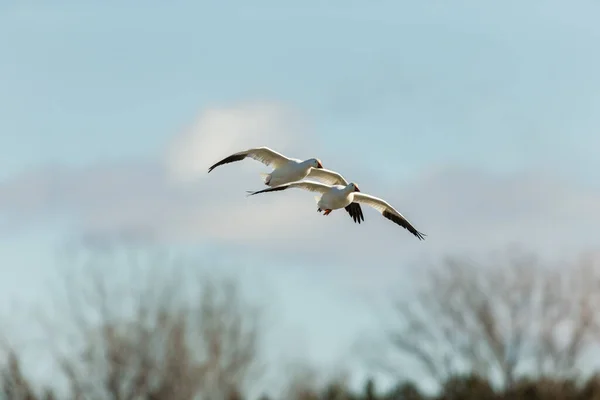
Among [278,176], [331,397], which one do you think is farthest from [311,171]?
[331,397]

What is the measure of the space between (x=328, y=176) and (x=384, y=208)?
127cm

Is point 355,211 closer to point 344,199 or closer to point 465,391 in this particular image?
point 344,199

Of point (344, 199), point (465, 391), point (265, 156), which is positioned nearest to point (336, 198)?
point (344, 199)

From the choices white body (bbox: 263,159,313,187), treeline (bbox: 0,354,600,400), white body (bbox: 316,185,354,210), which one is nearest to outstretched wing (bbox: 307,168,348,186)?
white body (bbox: 263,159,313,187)

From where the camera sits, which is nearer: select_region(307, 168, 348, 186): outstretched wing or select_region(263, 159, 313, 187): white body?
select_region(263, 159, 313, 187): white body

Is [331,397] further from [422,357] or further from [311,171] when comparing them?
[311,171]

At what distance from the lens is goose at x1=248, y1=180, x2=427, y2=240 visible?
28078 millimetres

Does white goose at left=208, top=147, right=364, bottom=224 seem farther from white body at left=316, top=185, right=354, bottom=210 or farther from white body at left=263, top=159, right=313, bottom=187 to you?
white body at left=316, top=185, right=354, bottom=210

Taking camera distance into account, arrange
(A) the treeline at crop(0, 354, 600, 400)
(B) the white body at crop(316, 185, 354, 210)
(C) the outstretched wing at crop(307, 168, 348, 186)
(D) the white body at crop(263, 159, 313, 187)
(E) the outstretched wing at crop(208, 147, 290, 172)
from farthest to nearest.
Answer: (A) the treeline at crop(0, 354, 600, 400) → (C) the outstretched wing at crop(307, 168, 348, 186) → (E) the outstretched wing at crop(208, 147, 290, 172) → (D) the white body at crop(263, 159, 313, 187) → (B) the white body at crop(316, 185, 354, 210)

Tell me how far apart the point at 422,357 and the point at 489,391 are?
2.70 meters

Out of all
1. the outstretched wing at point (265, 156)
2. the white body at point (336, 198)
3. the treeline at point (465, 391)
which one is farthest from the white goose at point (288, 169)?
the treeline at point (465, 391)

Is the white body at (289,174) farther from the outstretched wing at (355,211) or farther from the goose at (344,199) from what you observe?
the outstretched wing at (355,211)

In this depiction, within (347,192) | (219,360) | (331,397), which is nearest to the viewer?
(347,192)

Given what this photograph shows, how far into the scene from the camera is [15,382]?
186 feet
